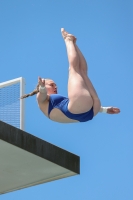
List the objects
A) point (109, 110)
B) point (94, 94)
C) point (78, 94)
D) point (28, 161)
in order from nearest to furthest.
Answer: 1. point (78, 94)
2. point (94, 94)
3. point (109, 110)
4. point (28, 161)

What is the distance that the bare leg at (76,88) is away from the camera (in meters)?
10.3

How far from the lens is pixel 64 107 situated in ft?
34.9

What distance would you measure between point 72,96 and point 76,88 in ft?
0.39

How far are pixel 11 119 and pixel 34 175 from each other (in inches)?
53.6

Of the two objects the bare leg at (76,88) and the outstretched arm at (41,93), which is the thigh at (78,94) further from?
the outstretched arm at (41,93)

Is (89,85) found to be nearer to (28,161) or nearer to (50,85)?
(50,85)

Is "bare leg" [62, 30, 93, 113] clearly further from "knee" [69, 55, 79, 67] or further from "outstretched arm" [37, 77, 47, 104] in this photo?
"outstretched arm" [37, 77, 47, 104]

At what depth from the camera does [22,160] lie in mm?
12523

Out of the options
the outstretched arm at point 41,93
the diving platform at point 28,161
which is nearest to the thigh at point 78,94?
the outstretched arm at point 41,93

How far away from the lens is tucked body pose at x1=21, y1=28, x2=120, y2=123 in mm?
10367

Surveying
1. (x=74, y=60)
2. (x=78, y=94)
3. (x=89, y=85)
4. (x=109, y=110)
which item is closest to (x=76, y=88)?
(x=78, y=94)

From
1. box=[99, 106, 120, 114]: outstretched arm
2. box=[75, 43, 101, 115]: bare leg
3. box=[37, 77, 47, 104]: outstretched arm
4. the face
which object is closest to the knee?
box=[75, 43, 101, 115]: bare leg

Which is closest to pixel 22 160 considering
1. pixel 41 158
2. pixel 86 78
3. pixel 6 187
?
pixel 41 158

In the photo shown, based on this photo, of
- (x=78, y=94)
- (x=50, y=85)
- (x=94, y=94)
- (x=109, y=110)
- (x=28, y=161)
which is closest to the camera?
(x=78, y=94)
